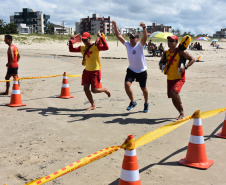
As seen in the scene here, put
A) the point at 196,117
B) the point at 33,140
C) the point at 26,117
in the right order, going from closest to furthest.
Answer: the point at 196,117 < the point at 33,140 < the point at 26,117

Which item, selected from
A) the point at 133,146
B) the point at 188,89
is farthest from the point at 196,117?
the point at 188,89

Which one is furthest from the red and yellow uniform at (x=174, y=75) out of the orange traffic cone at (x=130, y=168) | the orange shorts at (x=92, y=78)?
the orange traffic cone at (x=130, y=168)

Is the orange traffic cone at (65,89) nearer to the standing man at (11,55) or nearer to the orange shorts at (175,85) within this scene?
the standing man at (11,55)

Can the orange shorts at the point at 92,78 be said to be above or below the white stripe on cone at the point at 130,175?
above

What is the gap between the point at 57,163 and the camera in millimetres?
4172

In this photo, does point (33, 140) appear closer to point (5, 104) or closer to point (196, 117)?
point (196, 117)

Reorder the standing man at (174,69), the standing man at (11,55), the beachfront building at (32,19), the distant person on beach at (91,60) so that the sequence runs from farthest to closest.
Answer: the beachfront building at (32,19), the standing man at (11,55), the distant person on beach at (91,60), the standing man at (174,69)

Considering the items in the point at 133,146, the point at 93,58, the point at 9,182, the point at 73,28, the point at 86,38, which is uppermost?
the point at 73,28

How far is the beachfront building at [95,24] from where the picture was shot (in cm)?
16062

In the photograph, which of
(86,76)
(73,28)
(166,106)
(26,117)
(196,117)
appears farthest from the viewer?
(73,28)

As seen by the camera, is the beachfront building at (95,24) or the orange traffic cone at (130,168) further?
the beachfront building at (95,24)

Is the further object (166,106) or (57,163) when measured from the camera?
(166,106)

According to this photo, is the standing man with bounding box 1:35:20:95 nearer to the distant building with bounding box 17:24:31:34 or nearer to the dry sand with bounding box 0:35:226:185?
the dry sand with bounding box 0:35:226:185

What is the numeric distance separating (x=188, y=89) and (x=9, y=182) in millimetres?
8014
